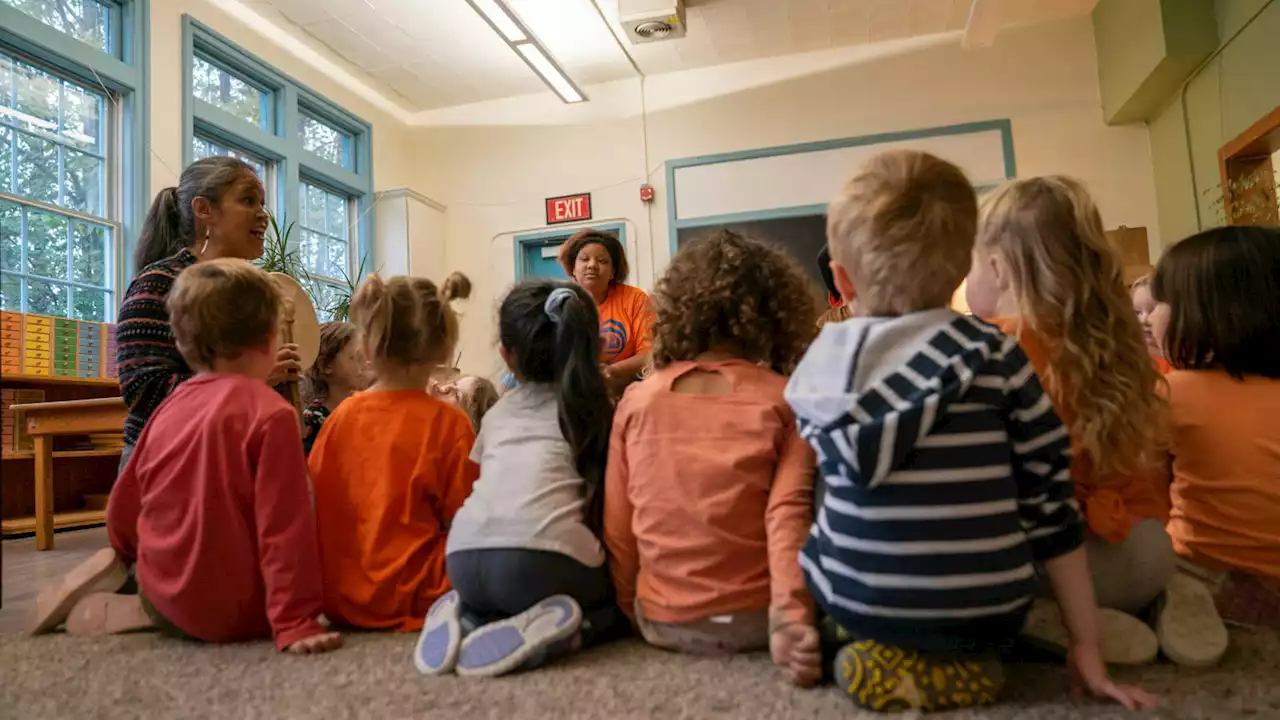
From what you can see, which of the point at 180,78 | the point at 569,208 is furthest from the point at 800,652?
the point at 569,208

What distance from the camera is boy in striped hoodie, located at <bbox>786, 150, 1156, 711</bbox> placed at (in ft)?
3.54

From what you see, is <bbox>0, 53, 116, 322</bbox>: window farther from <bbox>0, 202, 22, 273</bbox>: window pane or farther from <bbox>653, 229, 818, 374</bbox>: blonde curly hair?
<bbox>653, 229, 818, 374</bbox>: blonde curly hair

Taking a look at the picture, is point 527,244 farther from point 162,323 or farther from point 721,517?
point 721,517

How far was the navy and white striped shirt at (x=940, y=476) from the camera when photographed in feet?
3.52

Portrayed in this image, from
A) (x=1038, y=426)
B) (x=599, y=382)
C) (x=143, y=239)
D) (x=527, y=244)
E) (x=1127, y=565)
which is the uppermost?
(x=527, y=244)

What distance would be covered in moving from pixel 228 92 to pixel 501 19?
1850mm

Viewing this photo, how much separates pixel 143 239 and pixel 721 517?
181 centimetres

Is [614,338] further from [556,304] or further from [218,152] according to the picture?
[218,152]

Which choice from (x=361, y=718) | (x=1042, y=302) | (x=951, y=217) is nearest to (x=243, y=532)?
(x=361, y=718)

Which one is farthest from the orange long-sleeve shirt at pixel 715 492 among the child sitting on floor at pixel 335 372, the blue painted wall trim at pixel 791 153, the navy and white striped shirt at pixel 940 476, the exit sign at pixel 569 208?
the exit sign at pixel 569 208

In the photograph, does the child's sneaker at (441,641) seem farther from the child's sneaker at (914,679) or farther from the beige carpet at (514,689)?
the child's sneaker at (914,679)

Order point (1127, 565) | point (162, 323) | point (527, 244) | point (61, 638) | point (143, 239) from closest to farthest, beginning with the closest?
point (1127, 565)
point (61, 638)
point (162, 323)
point (143, 239)
point (527, 244)

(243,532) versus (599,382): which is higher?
(599,382)

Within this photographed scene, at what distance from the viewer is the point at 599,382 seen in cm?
166
